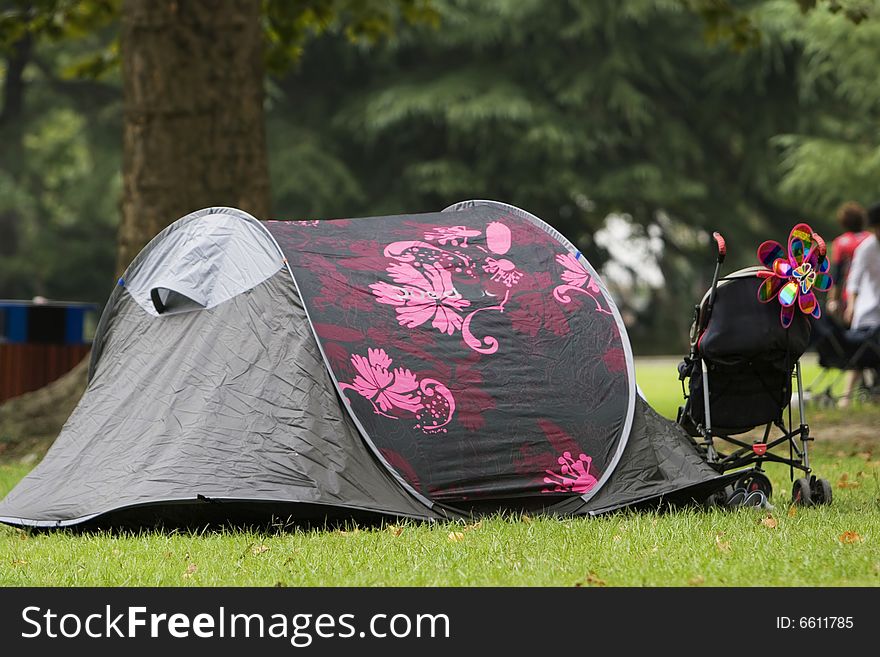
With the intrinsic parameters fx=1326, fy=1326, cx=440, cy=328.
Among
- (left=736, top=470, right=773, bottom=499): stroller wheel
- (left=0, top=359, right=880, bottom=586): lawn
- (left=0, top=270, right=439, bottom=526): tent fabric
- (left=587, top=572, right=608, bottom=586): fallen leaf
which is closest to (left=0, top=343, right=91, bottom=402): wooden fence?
(left=0, top=270, right=439, bottom=526): tent fabric

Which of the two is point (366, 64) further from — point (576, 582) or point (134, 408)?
point (576, 582)

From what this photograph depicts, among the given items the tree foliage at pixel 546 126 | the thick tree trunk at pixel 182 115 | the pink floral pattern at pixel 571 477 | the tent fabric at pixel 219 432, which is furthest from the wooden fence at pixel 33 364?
the tree foliage at pixel 546 126

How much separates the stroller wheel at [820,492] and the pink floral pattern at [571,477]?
1.07 metres

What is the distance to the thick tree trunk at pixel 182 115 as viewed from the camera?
32.1 ft

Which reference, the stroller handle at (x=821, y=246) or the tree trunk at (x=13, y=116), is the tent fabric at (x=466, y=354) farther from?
the tree trunk at (x=13, y=116)

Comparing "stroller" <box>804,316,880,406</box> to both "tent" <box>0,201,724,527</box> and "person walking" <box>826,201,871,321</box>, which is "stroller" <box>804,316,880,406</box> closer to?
"person walking" <box>826,201,871,321</box>

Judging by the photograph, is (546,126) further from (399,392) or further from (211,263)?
(399,392)

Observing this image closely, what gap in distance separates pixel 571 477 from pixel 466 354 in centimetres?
77

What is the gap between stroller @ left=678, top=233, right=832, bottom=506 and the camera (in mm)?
6156

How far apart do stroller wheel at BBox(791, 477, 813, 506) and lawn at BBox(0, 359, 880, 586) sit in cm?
11

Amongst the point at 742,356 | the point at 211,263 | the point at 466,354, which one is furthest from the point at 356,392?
the point at 742,356

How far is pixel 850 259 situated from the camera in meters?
12.4

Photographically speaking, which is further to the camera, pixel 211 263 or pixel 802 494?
pixel 211 263

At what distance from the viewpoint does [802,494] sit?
20.9ft
